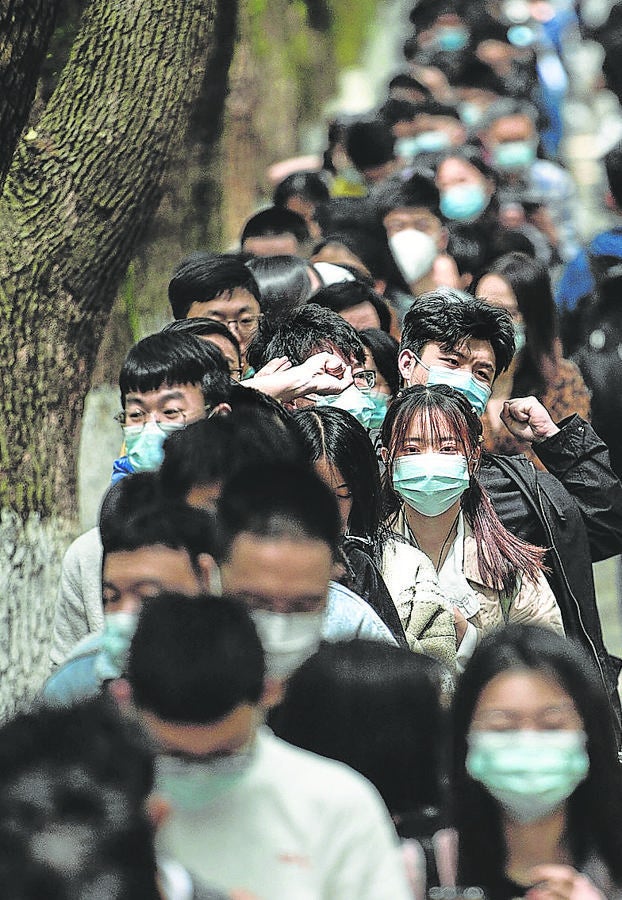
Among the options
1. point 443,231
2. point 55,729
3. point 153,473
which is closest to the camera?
point 55,729

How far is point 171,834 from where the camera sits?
9.39 feet

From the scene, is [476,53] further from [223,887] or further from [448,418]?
[223,887]

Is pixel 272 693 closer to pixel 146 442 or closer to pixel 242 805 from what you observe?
pixel 242 805

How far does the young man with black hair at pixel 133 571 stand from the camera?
3635 mm

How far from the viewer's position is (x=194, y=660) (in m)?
2.92

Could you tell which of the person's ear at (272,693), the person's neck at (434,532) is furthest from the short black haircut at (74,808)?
the person's neck at (434,532)

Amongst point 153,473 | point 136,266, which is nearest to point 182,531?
point 153,473

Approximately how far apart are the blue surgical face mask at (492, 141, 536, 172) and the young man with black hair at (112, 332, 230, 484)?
26.8 ft

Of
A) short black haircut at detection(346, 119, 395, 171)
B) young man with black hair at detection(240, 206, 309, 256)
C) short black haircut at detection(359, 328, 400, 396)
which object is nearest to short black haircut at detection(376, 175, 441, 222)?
young man with black hair at detection(240, 206, 309, 256)

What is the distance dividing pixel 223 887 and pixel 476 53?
48.2 ft

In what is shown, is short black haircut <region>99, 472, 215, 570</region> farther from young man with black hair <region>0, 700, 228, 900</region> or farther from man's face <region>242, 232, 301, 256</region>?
man's face <region>242, 232, 301, 256</region>

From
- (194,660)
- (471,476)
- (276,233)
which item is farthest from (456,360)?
(276,233)

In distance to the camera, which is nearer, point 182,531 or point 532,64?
point 182,531

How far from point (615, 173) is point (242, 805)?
6.01 m
